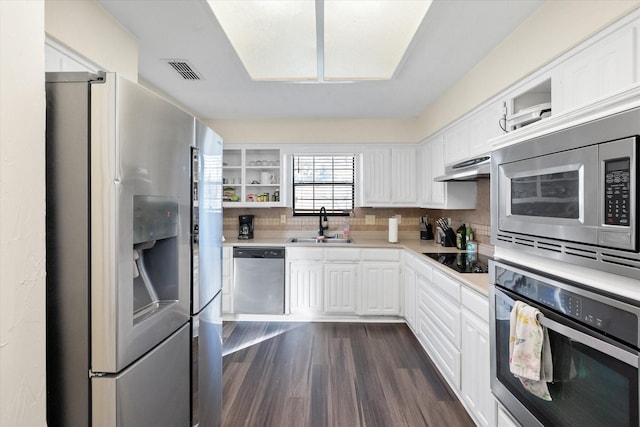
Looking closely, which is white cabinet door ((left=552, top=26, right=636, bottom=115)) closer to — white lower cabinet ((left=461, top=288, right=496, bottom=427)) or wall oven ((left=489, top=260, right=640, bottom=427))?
wall oven ((left=489, top=260, right=640, bottom=427))

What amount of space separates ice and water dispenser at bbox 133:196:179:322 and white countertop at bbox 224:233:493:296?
155 centimetres

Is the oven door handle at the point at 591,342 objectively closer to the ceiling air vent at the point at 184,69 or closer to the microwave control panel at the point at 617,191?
the microwave control panel at the point at 617,191

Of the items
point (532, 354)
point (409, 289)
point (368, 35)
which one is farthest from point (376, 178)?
point (532, 354)

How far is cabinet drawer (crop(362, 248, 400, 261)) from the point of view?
3.50m

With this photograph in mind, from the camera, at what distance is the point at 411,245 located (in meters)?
3.51

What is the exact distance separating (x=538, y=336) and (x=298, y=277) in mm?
2731

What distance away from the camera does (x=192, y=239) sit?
126 centimetres

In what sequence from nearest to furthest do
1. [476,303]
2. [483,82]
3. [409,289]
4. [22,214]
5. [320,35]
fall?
1. [22,214]
2. [476,303]
3. [320,35]
4. [483,82]
5. [409,289]

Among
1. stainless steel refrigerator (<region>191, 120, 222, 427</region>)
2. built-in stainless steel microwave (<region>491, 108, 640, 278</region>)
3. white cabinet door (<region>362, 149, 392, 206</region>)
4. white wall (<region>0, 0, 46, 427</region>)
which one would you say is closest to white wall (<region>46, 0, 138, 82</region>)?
stainless steel refrigerator (<region>191, 120, 222, 427</region>)

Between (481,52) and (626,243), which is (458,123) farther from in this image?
(626,243)

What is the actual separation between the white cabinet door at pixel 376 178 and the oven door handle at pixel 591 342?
2.91 meters

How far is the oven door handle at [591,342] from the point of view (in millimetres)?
757

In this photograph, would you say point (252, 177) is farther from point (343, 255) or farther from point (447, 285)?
point (447, 285)

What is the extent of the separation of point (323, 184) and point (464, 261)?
220cm
